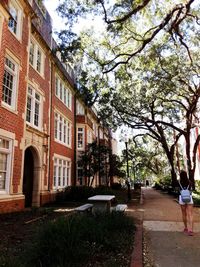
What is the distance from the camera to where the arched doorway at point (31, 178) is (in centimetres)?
1708

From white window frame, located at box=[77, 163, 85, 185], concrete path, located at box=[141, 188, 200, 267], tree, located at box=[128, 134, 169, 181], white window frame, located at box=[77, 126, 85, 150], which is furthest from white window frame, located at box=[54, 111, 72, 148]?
tree, located at box=[128, 134, 169, 181]

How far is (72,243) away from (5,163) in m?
8.29

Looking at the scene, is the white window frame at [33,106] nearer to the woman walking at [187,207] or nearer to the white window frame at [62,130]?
the white window frame at [62,130]

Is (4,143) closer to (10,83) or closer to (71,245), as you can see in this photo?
(10,83)

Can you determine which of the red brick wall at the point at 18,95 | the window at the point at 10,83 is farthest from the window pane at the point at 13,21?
the window at the point at 10,83

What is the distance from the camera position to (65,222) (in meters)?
6.20

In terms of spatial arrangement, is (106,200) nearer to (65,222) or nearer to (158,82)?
(65,222)

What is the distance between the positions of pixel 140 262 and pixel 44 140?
13866 millimetres

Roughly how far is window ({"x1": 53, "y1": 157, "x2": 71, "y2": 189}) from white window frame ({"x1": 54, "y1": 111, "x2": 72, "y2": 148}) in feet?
4.97

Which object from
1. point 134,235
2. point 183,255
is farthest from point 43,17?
point 183,255

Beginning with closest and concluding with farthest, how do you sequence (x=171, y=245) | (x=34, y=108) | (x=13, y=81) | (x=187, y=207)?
(x=171, y=245) → (x=187, y=207) → (x=13, y=81) → (x=34, y=108)

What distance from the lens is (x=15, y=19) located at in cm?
1425

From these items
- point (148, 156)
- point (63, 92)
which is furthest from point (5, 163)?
point (148, 156)

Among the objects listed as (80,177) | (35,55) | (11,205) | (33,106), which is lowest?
(11,205)
